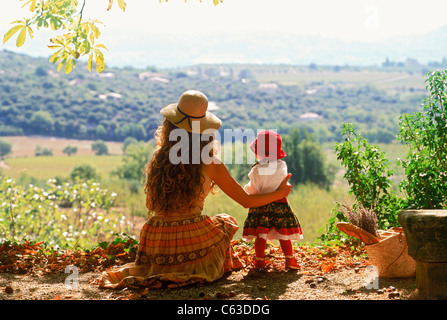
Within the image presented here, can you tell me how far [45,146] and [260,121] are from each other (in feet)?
53.9

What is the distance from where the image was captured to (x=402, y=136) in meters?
4.66

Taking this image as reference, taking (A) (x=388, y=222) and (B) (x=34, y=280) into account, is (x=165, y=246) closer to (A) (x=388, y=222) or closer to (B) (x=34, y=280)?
(B) (x=34, y=280)

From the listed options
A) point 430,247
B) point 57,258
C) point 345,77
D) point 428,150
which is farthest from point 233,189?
point 345,77

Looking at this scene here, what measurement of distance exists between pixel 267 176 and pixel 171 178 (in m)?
0.75

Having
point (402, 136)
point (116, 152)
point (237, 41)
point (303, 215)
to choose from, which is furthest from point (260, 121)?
point (402, 136)

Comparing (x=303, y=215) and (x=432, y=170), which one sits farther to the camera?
(x=303, y=215)

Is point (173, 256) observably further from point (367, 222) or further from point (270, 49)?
point (270, 49)

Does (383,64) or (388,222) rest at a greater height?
(383,64)

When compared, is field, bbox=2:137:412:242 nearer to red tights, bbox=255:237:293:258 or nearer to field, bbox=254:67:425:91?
red tights, bbox=255:237:293:258

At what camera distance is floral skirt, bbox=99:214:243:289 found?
328 cm

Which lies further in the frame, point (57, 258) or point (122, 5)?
point (57, 258)

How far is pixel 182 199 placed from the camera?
130 inches

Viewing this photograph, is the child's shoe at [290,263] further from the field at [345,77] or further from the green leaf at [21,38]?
the field at [345,77]

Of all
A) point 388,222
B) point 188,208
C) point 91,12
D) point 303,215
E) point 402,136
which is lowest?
point 303,215
